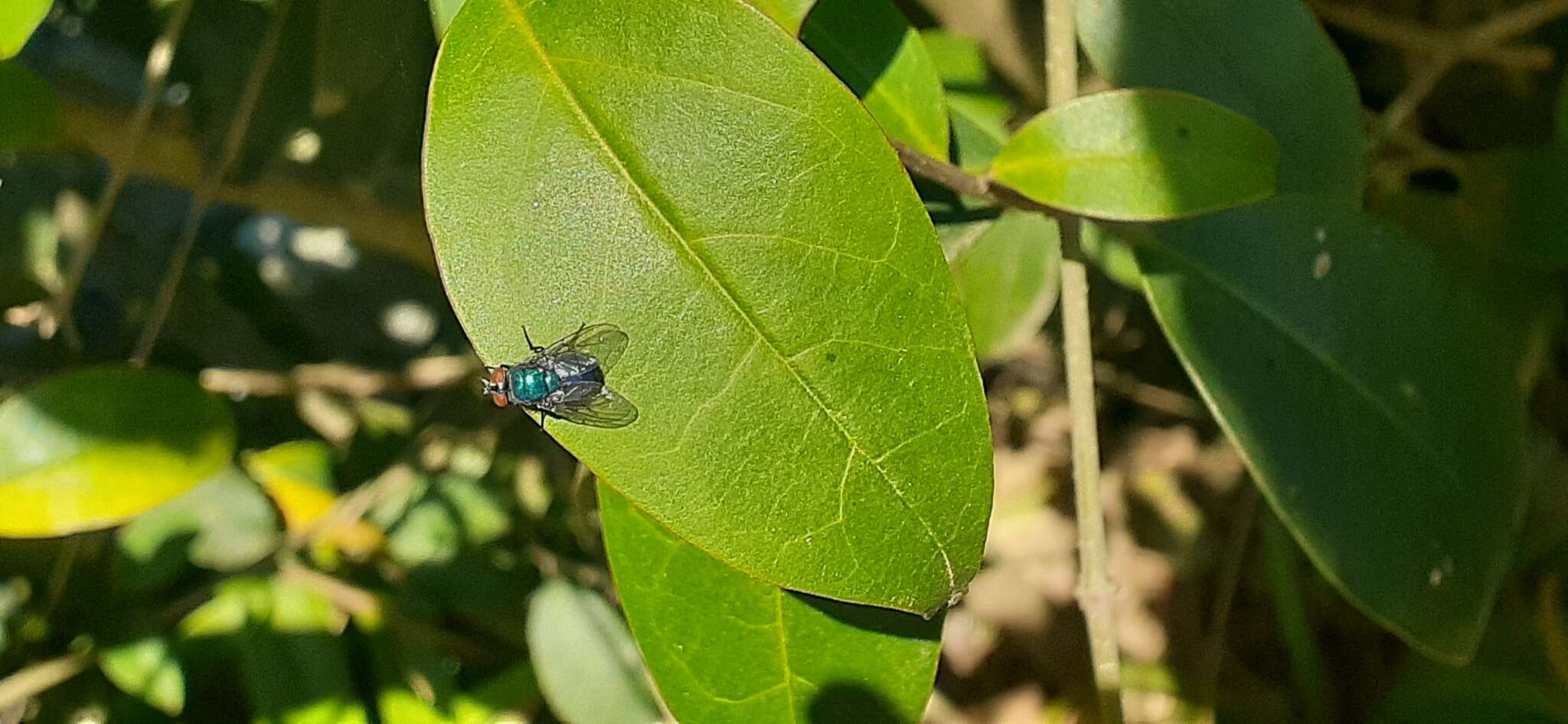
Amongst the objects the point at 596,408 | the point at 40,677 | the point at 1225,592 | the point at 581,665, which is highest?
the point at 596,408

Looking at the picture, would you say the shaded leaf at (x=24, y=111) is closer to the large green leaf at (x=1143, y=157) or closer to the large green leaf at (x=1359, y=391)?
the large green leaf at (x=1143, y=157)

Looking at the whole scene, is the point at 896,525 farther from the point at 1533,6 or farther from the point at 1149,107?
the point at 1533,6

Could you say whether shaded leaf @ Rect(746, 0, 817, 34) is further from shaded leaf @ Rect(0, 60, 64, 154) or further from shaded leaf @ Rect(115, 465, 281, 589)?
shaded leaf @ Rect(115, 465, 281, 589)

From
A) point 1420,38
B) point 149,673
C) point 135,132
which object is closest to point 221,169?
point 135,132

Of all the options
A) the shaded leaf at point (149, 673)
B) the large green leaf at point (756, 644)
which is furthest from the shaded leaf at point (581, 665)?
the large green leaf at point (756, 644)

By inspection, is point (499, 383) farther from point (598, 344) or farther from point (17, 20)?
point (17, 20)

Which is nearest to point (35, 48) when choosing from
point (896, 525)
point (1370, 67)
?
point (896, 525)

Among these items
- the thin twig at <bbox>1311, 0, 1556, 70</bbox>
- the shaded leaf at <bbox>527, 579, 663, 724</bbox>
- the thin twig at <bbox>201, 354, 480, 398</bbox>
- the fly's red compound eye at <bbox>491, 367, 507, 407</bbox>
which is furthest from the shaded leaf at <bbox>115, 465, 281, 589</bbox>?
the thin twig at <bbox>1311, 0, 1556, 70</bbox>
